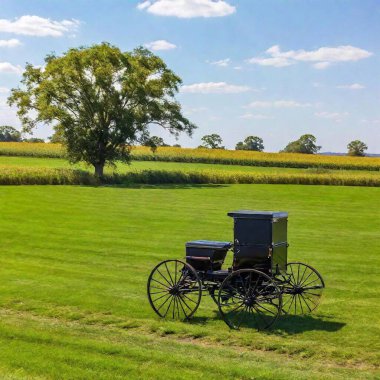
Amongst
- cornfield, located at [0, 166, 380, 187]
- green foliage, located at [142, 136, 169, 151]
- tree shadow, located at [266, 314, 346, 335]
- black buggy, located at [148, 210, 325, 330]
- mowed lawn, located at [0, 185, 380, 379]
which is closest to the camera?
mowed lawn, located at [0, 185, 380, 379]

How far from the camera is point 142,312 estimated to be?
38.3ft

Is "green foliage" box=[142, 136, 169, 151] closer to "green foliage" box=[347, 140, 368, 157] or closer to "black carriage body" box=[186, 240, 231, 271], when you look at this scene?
"black carriage body" box=[186, 240, 231, 271]

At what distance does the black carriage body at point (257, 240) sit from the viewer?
10.9m

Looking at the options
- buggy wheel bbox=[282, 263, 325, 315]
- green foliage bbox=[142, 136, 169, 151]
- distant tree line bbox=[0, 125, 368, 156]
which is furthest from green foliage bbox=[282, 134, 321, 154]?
buggy wheel bbox=[282, 263, 325, 315]

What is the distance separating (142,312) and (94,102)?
4579 cm

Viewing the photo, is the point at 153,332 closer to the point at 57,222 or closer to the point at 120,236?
the point at 120,236

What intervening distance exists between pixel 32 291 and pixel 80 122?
4324 cm

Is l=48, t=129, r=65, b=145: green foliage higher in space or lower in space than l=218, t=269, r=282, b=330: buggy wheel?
A: higher

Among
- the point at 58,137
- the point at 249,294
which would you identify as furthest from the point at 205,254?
the point at 58,137

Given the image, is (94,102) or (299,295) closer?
(299,295)

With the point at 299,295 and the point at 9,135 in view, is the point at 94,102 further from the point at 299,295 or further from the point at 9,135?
the point at 9,135

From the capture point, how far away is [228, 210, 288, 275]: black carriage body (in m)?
10.9

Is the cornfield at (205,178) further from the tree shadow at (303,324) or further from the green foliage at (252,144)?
the green foliage at (252,144)

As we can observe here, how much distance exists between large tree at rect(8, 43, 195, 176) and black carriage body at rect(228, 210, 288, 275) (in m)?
44.1
